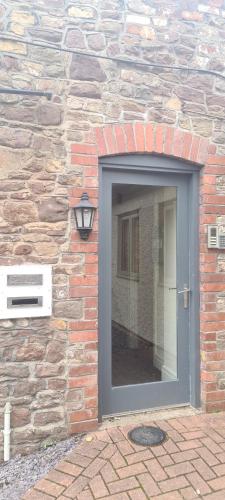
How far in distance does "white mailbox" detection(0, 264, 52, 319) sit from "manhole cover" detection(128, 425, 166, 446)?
121cm

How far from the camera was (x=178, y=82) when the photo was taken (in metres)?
3.17

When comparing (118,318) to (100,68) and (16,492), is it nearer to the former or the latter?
(16,492)

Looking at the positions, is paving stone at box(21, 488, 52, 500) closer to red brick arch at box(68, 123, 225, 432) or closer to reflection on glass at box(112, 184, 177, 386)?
red brick arch at box(68, 123, 225, 432)

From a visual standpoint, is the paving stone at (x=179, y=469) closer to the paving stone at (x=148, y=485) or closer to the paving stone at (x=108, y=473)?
the paving stone at (x=148, y=485)

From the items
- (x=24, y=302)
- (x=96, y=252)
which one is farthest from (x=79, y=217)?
(x=24, y=302)

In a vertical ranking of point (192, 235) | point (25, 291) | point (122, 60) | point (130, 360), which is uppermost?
point (122, 60)

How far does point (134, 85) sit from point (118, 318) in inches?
82.6

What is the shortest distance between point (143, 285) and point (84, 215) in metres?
1.05

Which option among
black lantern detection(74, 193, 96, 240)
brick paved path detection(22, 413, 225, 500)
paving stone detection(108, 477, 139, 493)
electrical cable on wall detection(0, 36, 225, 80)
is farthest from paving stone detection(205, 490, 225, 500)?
electrical cable on wall detection(0, 36, 225, 80)

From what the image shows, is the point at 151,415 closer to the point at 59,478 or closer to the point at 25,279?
the point at 59,478

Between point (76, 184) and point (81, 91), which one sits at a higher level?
point (81, 91)

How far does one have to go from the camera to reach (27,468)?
8.23 ft

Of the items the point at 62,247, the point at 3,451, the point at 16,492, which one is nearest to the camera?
the point at 16,492

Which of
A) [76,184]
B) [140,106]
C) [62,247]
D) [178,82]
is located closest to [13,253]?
[62,247]
